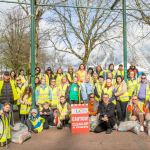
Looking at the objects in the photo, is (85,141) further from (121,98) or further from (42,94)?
(42,94)

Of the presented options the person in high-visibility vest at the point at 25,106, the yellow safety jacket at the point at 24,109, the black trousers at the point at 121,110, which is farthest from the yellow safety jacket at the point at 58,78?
the black trousers at the point at 121,110

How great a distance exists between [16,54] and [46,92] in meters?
27.7

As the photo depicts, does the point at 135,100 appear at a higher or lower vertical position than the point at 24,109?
higher

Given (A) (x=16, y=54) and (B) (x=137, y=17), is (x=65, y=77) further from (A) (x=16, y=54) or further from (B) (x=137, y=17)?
(A) (x=16, y=54)

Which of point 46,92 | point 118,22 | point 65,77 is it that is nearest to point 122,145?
point 46,92

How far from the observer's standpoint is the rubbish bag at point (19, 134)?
30.8 feet

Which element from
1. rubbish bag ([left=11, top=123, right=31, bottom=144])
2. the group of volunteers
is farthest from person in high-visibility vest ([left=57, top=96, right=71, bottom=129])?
rubbish bag ([left=11, top=123, right=31, bottom=144])

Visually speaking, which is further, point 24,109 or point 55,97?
point 55,97

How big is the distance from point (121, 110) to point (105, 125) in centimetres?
115

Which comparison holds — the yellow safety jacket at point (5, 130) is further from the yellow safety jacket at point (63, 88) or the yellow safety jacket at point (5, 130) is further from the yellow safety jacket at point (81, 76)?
the yellow safety jacket at point (81, 76)

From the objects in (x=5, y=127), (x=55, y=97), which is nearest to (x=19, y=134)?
(x=5, y=127)

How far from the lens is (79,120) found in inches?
425

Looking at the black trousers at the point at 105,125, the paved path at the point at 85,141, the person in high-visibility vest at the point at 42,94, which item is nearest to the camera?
the paved path at the point at 85,141

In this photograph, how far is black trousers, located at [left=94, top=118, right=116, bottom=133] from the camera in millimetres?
10633
